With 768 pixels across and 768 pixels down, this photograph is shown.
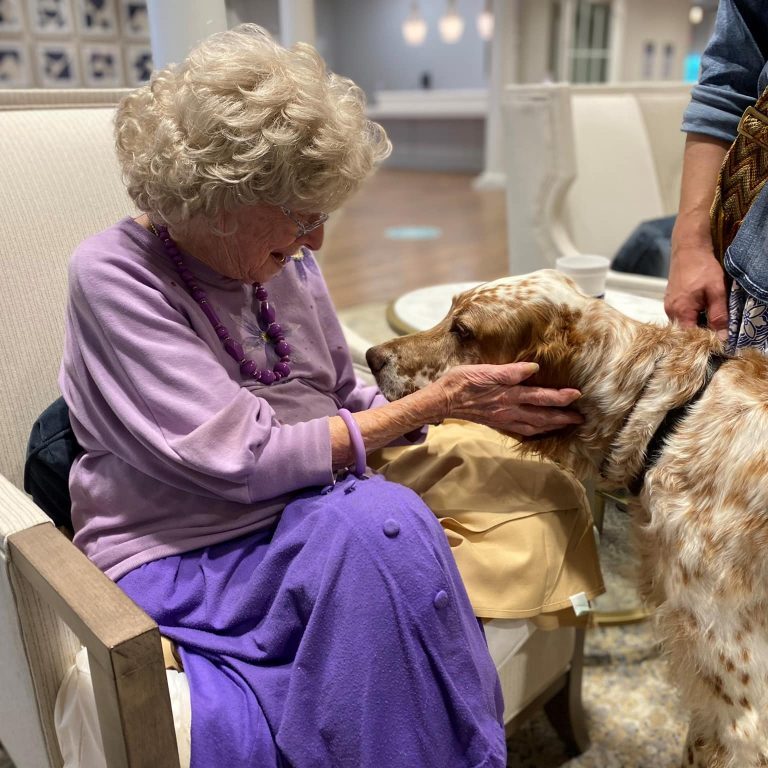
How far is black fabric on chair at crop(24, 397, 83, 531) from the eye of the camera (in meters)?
1.29

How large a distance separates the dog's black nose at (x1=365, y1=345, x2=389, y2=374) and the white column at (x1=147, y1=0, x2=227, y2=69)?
911 mm

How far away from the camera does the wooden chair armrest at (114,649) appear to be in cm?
85

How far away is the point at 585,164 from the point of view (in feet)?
10.8

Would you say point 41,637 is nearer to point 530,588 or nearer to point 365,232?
point 530,588

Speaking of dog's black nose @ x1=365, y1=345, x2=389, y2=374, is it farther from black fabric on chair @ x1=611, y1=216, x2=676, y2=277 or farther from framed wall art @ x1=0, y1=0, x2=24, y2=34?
framed wall art @ x1=0, y1=0, x2=24, y2=34

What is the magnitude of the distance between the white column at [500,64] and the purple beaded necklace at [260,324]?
839 centimetres

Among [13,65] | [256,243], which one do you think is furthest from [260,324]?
[13,65]

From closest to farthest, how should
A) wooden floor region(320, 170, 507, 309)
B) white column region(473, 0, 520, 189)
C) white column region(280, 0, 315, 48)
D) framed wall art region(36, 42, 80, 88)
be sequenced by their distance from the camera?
1. framed wall art region(36, 42, 80, 88)
2. white column region(280, 0, 315, 48)
3. wooden floor region(320, 170, 507, 309)
4. white column region(473, 0, 520, 189)

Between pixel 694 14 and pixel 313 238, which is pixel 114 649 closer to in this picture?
pixel 313 238

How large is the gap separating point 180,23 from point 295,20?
125 centimetres

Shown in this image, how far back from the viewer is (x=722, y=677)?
1.18 m

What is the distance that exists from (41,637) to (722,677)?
3.35 ft

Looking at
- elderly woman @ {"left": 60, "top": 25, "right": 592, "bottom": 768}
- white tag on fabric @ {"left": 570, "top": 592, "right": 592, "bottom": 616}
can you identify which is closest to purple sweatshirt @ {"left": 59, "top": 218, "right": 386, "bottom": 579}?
elderly woman @ {"left": 60, "top": 25, "right": 592, "bottom": 768}

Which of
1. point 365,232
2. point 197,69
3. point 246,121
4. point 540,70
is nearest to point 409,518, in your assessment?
point 246,121
